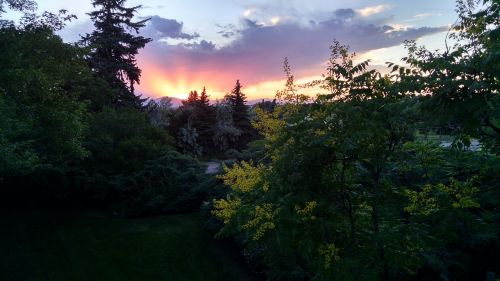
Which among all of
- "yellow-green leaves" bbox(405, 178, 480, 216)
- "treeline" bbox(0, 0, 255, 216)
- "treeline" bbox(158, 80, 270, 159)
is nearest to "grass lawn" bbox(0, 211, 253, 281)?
"treeline" bbox(0, 0, 255, 216)

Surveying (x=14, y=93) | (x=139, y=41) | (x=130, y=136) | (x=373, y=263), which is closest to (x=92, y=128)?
(x=130, y=136)

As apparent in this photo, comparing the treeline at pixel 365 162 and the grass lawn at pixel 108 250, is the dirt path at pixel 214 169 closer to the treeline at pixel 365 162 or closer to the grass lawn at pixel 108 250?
the grass lawn at pixel 108 250

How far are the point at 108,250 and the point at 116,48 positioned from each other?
2165 cm

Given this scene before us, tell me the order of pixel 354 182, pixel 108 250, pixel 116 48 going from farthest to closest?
pixel 116 48 < pixel 108 250 < pixel 354 182

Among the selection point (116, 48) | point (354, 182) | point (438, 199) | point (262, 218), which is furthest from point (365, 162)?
point (116, 48)

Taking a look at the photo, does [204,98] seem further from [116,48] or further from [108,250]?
[108,250]

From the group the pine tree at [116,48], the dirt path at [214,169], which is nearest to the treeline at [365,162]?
the dirt path at [214,169]

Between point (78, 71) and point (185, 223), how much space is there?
27.0 feet

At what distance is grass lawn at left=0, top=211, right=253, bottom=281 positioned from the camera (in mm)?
12555

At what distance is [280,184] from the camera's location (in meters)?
5.12

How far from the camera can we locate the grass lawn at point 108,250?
41.2ft

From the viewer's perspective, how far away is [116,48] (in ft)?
102

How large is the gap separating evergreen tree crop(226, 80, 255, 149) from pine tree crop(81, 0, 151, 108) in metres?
9.12

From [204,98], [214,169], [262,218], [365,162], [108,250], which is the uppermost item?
[204,98]
